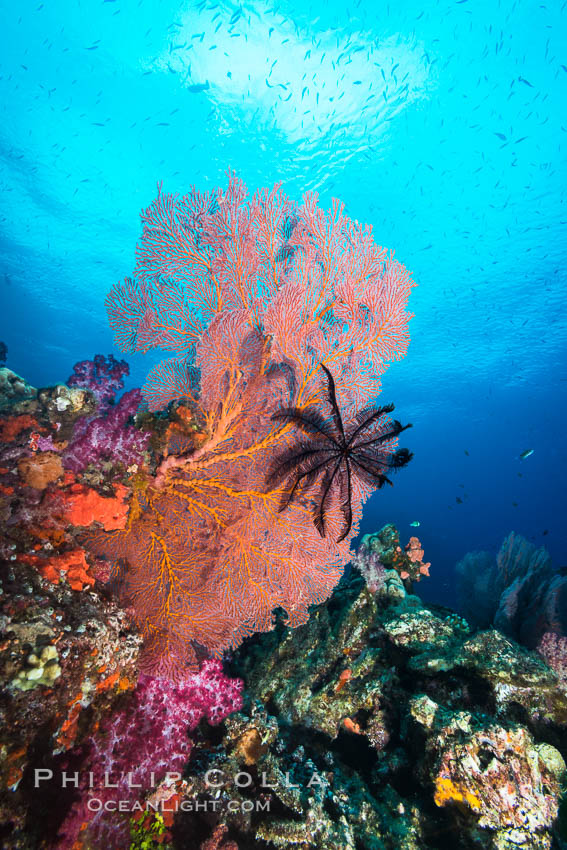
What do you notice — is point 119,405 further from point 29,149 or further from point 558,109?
point 29,149

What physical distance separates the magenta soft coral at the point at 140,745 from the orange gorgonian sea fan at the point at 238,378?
482mm

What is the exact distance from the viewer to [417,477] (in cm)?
11269

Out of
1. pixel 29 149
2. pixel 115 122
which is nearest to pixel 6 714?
pixel 115 122

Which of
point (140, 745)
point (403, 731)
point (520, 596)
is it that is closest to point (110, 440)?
point (140, 745)

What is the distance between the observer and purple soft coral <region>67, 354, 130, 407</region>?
442cm

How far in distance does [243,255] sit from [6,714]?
202 inches

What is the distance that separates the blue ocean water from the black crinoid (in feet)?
47.6

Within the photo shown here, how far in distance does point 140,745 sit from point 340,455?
3866 millimetres

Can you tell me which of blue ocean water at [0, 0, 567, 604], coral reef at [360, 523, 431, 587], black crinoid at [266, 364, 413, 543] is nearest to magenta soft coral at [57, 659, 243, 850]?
black crinoid at [266, 364, 413, 543]

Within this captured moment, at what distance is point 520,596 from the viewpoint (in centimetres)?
753

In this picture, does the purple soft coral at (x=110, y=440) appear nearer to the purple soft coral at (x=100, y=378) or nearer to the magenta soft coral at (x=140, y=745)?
the purple soft coral at (x=100, y=378)

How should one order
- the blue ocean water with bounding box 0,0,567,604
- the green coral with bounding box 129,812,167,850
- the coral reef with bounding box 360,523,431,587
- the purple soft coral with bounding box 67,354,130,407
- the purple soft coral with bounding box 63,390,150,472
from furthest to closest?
the blue ocean water with bounding box 0,0,567,604
the coral reef with bounding box 360,523,431,587
the purple soft coral with bounding box 67,354,130,407
the purple soft coral with bounding box 63,390,150,472
the green coral with bounding box 129,812,167,850

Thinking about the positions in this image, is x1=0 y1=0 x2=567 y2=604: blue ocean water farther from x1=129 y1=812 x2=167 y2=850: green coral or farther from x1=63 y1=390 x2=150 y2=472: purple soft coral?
x1=129 y1=812 x2=167 y2=850: green coral

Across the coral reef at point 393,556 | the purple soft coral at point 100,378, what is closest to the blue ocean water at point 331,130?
the coral reef at point 393,556
